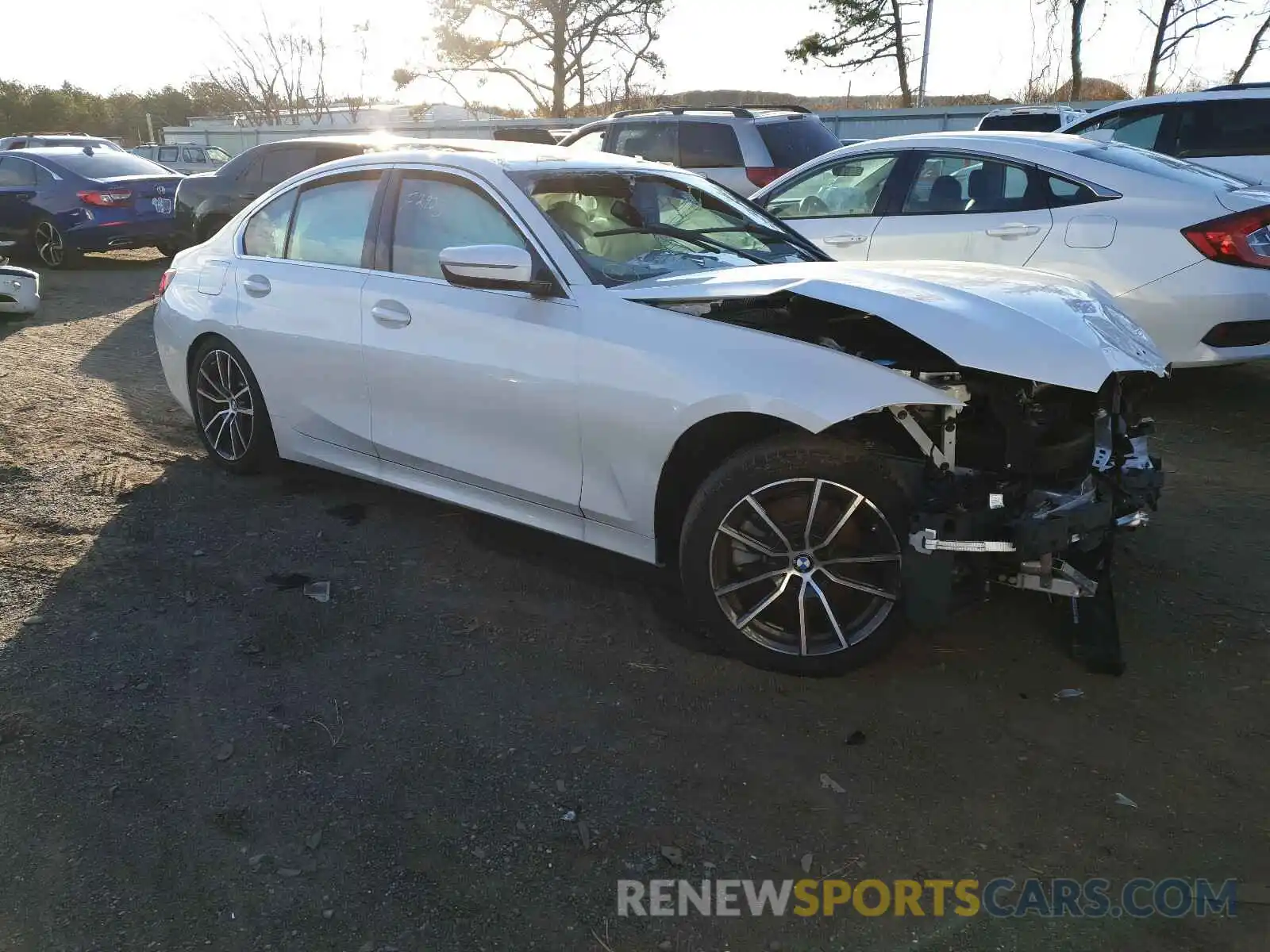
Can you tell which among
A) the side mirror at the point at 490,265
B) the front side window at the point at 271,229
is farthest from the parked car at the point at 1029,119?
the side mirror at the point at 490,265

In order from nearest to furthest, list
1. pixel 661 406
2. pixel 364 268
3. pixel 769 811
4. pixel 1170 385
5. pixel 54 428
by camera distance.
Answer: pixel 769 811
pixel 661 406
pixel 364 268
pixel 54 428
pixel 1170 385

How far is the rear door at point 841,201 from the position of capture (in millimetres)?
6941

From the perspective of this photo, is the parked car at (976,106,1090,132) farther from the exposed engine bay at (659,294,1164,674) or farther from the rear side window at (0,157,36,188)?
the rear side window at (0,157,36,188)

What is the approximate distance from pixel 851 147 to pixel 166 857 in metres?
→ 6.19

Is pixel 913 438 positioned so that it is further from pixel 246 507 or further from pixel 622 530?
pixel 246 507

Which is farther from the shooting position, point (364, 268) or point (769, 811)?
point (364, 268)

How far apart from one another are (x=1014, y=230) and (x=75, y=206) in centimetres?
1193

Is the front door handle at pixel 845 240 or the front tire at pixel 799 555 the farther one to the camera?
the front door handle at pixel 845 240

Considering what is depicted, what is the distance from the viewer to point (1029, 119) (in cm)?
1439

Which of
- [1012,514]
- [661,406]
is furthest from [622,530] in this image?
[1012,514]

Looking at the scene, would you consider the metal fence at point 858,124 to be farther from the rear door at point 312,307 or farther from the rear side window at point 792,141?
the rear door at point 312,307

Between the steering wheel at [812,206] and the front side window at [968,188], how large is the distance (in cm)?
69

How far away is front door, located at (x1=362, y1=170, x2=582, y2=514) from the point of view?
386 cm

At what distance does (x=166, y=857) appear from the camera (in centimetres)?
264
